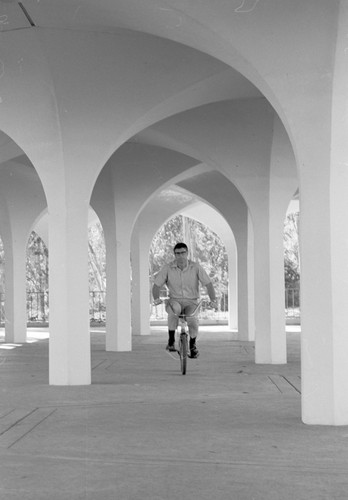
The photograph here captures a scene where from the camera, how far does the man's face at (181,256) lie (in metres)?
10.8

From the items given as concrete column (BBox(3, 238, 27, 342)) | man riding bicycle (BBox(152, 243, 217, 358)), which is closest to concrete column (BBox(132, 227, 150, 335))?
concrete column (BBox(3, 238, 27, 342))

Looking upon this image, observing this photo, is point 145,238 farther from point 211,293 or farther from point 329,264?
point 329,264

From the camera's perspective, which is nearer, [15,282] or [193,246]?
[15,282]

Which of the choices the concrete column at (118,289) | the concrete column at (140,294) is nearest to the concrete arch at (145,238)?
the concrete column at (140,294)

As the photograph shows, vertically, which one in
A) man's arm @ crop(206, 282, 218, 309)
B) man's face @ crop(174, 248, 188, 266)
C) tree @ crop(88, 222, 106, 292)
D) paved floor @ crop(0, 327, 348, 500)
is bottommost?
paved floor @ crop(0, 327, 348, 500)

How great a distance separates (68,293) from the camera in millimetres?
10844

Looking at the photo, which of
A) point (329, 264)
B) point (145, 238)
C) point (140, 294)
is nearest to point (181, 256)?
point (329, 264)

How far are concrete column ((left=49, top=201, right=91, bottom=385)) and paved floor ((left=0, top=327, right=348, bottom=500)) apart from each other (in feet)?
1.15

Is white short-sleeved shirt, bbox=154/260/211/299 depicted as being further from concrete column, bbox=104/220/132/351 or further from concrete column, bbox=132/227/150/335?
concrete column, bbox=132/227/150/335

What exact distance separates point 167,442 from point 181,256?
15.8 feet

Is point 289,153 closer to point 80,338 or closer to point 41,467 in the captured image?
point 80,338

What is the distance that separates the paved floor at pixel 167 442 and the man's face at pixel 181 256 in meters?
1.81

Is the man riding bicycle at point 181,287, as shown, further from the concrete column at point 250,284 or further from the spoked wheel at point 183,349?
the concrete column at point 250,284

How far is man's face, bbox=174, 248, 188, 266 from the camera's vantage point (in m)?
10.8
